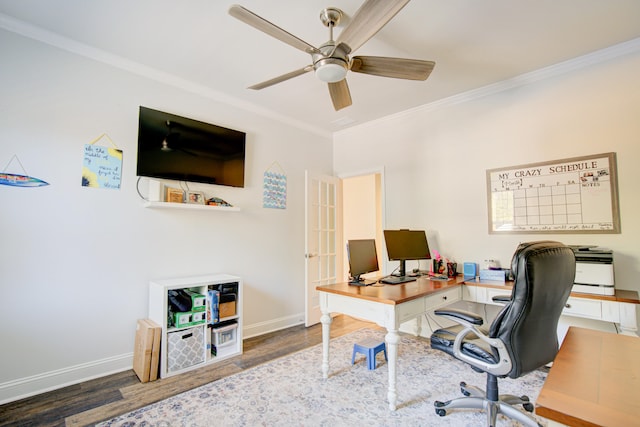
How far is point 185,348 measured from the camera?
2.58 meters

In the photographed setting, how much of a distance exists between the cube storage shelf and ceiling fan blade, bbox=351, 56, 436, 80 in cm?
222

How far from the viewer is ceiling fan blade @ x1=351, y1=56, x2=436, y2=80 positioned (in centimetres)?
206

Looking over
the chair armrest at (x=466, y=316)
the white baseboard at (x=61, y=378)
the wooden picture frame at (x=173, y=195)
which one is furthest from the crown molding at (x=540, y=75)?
the white baseboard at (x=61, y=378)

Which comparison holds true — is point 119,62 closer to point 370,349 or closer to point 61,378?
point 61,378

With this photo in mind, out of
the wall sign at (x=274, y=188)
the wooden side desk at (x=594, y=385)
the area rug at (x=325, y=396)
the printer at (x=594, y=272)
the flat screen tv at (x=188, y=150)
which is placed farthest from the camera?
the wall sign at (x=274, y=188)

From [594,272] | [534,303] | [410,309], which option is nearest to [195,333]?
[410,309]

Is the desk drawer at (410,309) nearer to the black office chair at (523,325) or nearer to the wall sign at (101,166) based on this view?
the black office chair at (523,325)

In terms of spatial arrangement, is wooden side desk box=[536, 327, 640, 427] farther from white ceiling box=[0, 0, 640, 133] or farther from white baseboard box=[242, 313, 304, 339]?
white baseboard box=[242, 313, 304, 339]

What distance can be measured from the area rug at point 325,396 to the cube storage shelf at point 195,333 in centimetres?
39

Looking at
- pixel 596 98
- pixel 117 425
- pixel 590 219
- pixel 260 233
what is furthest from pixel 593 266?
pixel 117 425

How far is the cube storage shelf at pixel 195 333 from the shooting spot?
8.16 feet

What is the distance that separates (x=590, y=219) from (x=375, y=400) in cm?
237

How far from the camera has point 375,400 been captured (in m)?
2.14

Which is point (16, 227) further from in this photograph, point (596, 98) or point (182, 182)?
point (596, 98)
